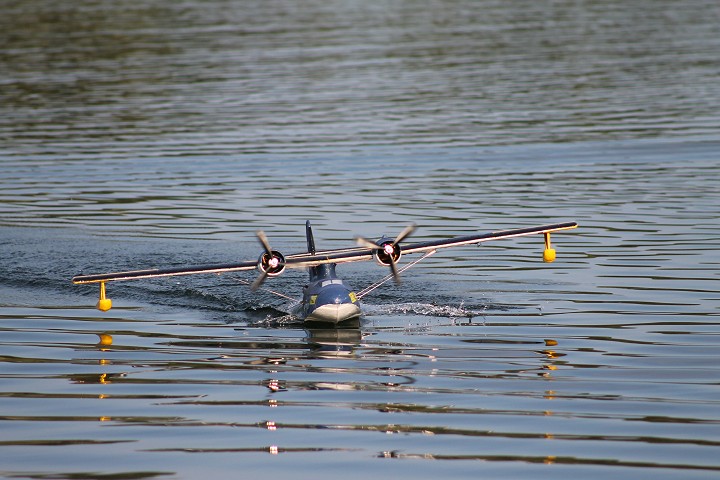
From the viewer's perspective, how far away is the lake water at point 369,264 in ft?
62.6

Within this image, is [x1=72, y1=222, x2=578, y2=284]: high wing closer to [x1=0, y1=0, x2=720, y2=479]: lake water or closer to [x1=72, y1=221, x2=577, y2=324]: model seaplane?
[x1=72, y1=221, x2=577, y2=324]: model seaplane

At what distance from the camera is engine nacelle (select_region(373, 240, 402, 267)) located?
92.1 ft

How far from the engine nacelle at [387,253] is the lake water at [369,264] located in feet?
5.51

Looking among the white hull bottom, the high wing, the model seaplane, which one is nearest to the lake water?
the white hull bottom

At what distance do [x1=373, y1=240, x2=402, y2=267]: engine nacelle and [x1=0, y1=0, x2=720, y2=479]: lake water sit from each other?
1.68 meters

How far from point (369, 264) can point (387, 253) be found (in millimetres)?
7227

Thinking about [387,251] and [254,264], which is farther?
[254,264]

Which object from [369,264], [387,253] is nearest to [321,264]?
[387,253]

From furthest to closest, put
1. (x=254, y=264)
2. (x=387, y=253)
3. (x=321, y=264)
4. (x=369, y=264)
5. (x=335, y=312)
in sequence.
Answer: (x=369, y=264), (x=321, y=264), (x=254, y=264), (x=387, y=253), (x=335, y=312)

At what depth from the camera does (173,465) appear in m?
17.9

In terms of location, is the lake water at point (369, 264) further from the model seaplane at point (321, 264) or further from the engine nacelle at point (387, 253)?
the engine nacelle at point (387, 253)

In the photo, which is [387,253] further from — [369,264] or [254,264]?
[369,264]

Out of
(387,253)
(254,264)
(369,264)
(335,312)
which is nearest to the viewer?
(335,312)

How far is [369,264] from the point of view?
1391 inches
